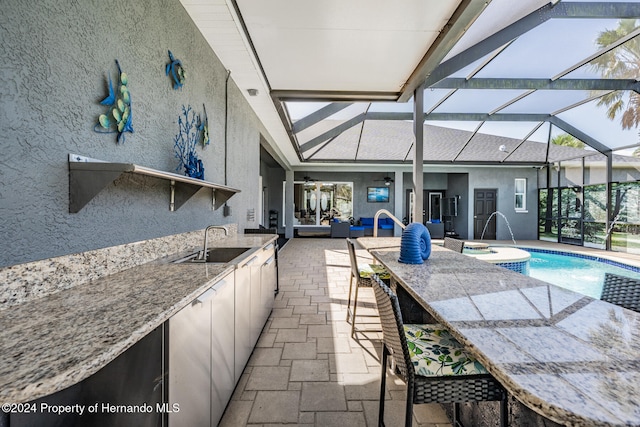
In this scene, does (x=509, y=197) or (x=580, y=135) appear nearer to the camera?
(x=580, y=135)

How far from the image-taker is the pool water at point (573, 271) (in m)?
5.08

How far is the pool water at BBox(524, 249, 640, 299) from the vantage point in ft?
16.7

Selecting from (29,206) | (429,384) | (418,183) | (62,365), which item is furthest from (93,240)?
(418,183)

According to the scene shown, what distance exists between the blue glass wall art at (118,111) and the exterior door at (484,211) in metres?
11.0

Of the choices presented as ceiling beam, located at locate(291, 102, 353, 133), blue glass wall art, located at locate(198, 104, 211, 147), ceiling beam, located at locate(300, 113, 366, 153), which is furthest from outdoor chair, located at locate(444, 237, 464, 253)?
ceiling beam, located at locate(300, 113, 366, 153)

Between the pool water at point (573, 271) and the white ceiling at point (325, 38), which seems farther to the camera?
the pool water at point (573, 271)

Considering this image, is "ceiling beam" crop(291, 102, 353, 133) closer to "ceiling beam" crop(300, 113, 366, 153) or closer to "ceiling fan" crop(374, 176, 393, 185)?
"ceiling beam" crop(300, 113, 366, 153)

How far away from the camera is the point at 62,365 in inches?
26.2

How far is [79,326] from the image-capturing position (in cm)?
88

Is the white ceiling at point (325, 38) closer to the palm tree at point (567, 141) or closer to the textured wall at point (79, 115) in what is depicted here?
the textured wall at point (79, 115)

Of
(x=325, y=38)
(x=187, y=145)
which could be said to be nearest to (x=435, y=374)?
(x=187, y=145)

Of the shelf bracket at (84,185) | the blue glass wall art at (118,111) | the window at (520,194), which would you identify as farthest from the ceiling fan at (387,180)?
the shelf bracket at (84,185)

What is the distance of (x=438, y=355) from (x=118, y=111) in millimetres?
2121

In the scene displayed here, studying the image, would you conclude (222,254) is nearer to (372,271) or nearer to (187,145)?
(187,145)
